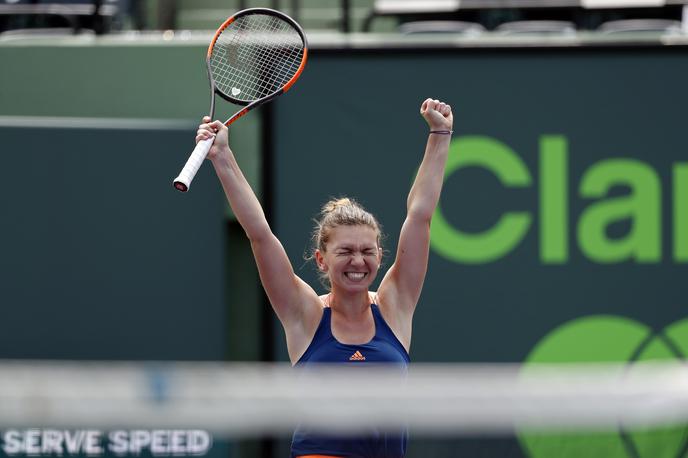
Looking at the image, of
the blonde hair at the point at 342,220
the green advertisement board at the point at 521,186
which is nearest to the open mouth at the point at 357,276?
the blonde hair at the point at 342,220

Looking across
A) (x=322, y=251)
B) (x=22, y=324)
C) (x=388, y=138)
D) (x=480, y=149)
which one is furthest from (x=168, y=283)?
(x=322, y=251)

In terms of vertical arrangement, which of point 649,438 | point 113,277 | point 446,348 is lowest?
point 649,438

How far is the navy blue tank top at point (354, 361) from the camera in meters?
3.15

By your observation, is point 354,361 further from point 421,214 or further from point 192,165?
point 192,165

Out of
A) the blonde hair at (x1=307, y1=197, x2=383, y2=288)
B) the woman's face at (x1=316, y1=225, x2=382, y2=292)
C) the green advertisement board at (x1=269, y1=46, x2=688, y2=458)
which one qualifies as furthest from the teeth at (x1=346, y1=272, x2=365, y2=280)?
the green advertisement board at (x1=269, y1=46, x2=688, y2=458)

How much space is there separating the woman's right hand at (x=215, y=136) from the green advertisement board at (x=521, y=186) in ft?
8.18

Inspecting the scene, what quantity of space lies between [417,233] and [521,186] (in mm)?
2590

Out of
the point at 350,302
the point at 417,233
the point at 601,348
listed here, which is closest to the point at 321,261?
the point at 350,302

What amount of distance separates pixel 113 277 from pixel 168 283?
280 mm

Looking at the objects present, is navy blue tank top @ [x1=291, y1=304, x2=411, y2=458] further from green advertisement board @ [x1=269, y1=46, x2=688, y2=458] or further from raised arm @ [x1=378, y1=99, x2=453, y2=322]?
green advertisement board @ [x1=269, y1=46, x2=688, y2=458]

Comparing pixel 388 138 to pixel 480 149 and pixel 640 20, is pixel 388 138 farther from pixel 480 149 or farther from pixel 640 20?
pixel 640 20

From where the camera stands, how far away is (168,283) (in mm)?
5785

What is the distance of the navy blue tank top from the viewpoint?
315 centimetres

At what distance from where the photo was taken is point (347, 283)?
3.26 meters
